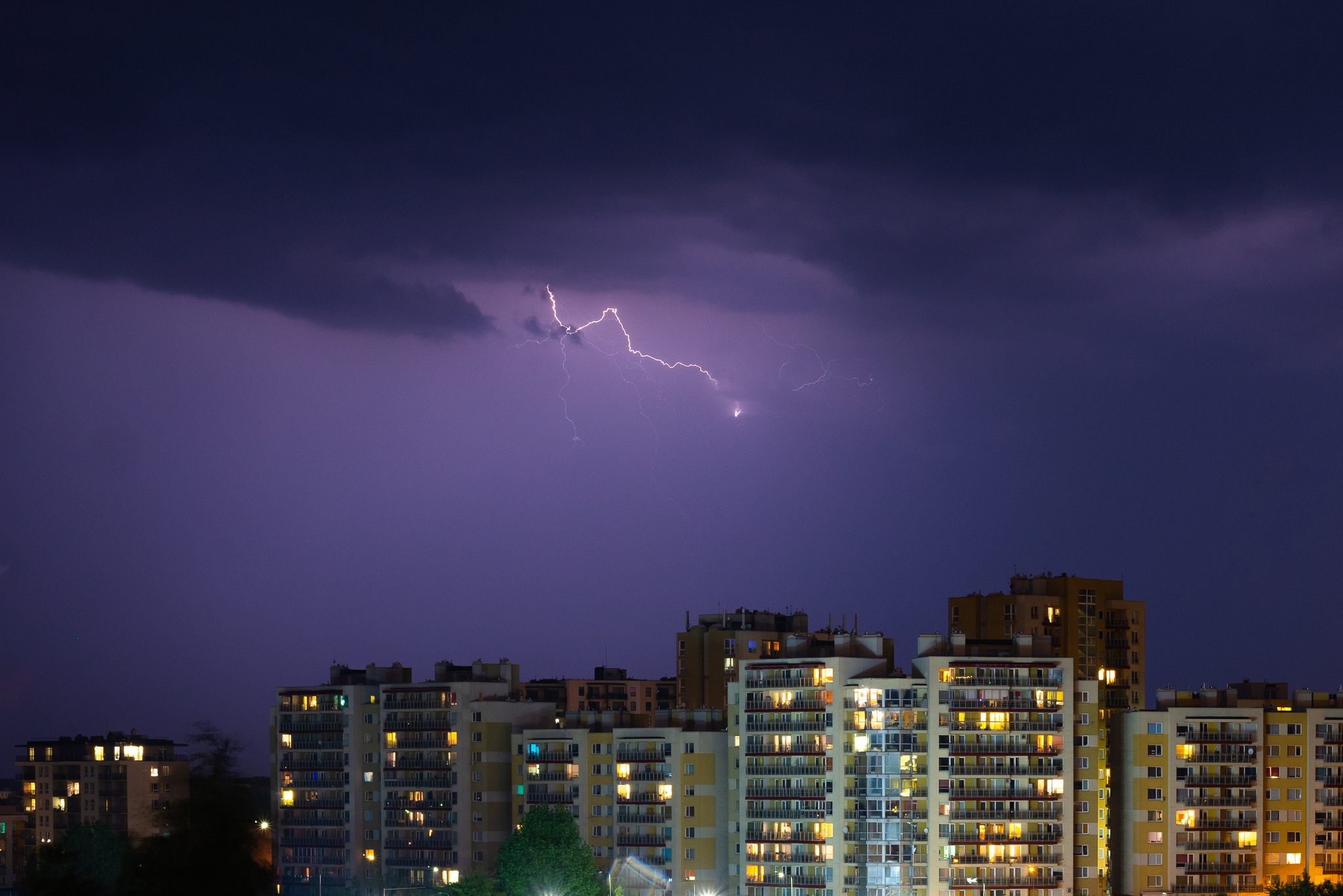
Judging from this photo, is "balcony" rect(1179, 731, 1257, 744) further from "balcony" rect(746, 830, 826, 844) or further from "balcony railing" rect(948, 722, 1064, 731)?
"balcony" rect(746, 830, 826, 844)

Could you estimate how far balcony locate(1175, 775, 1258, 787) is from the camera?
Result: 510 feet

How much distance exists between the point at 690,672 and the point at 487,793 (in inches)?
1116

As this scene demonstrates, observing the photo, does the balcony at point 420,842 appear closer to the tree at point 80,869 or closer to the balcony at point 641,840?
the balcony at point 641,840

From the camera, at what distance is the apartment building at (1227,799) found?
155250mm

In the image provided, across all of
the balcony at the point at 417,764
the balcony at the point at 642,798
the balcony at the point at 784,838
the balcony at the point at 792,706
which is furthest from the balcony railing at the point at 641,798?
the balcony at the point at 417,764

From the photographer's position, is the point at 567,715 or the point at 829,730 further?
the point at 567,715

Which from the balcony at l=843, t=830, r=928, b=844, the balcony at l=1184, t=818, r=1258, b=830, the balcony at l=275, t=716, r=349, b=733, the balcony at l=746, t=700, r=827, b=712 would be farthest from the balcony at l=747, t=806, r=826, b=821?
the balcony at l=275, t=716, r=349, b=733

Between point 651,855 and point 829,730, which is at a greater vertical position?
point 829,730

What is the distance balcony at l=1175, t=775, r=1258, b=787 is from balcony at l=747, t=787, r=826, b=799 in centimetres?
2965

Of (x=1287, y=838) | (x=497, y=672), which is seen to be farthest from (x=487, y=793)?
(x=1287, y=838)

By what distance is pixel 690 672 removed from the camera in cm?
19050

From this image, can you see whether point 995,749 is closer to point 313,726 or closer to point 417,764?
point 417,764

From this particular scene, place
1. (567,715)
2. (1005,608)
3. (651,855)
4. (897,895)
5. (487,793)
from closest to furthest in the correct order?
(897,895), (651,855), (487,793), (567,715), (1005,608)

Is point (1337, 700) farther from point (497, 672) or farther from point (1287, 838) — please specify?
point (497, 672)
